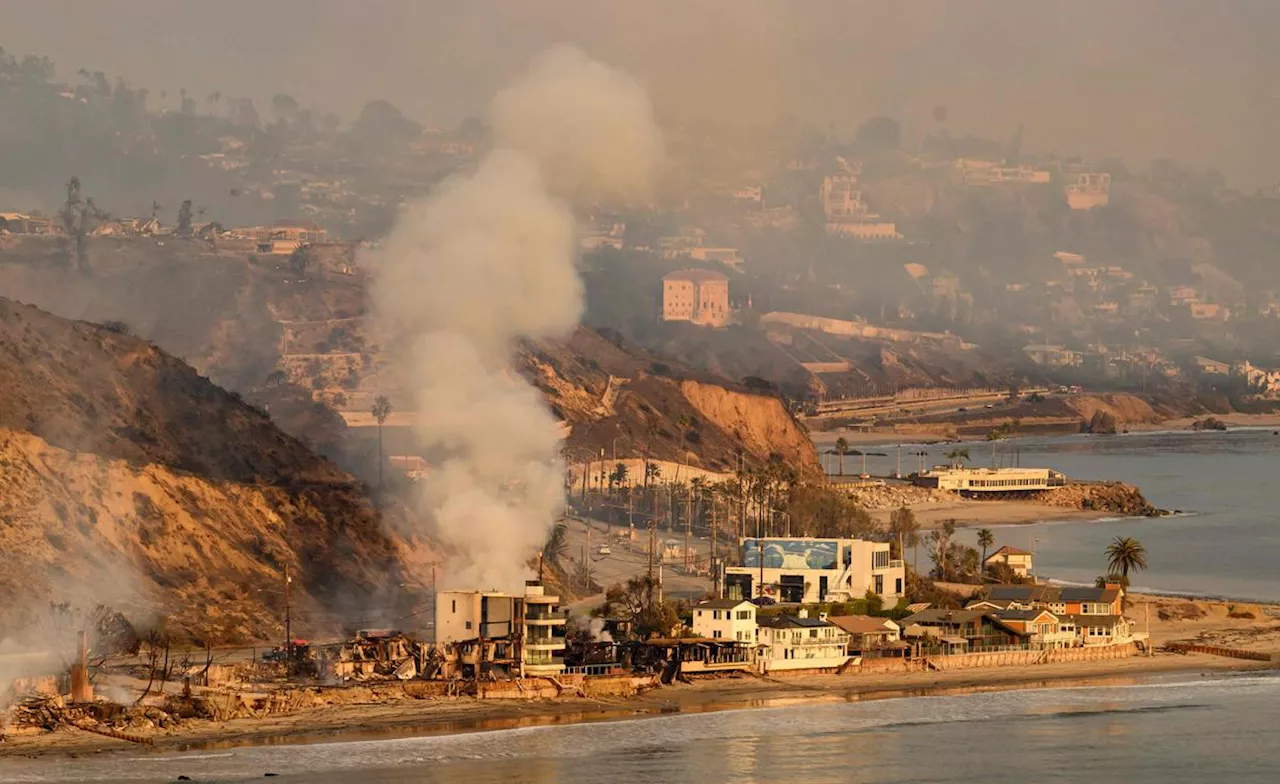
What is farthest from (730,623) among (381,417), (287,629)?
(381,417)

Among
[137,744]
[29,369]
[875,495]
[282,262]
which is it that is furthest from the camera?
[282,262]

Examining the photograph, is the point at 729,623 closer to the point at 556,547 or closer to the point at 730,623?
the point at 730,623

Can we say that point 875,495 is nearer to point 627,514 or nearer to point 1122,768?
point 627,514

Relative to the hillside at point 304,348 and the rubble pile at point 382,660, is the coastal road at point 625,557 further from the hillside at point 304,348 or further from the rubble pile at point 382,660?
the hillside at point 304,348

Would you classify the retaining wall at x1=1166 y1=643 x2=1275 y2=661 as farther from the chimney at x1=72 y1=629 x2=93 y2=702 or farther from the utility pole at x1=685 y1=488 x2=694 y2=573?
the chimney at x1=72 y1=629 x2=93 y2=702

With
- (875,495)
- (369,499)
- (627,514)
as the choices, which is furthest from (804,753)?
(875,495)
